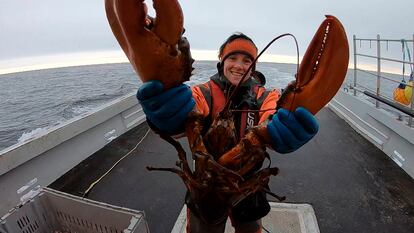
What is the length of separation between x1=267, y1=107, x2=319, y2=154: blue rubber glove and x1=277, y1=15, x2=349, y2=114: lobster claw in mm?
33

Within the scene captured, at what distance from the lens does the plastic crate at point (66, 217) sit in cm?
192

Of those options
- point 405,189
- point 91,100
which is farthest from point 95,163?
point 91,100

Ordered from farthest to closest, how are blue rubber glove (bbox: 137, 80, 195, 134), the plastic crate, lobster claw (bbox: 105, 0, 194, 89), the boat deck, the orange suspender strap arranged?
the boat deck < the plastic crate < the orange suspender strap < blue rubber glove (bbox: 137, 80, 195, 134) < lobster claw (bbox: 105, 0, 194, 89)

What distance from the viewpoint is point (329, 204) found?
314 cm

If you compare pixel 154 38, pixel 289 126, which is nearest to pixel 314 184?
pixel 289 126

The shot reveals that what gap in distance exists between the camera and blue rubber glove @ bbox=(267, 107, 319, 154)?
118 centimetres

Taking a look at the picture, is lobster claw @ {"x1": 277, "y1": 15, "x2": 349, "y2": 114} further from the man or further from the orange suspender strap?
the orange suspender strap

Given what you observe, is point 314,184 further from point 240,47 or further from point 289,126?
point 289,126

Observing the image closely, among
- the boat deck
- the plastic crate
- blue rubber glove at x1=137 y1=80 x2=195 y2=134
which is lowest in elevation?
the boat deck

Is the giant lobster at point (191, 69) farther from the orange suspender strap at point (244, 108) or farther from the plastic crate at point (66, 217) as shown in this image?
the plastic crate at point (66, 217)

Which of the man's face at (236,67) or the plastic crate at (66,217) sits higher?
the man's face at (236,67)

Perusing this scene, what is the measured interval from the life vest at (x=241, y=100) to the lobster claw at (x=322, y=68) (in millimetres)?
542

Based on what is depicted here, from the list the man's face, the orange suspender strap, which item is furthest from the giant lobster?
the man's face

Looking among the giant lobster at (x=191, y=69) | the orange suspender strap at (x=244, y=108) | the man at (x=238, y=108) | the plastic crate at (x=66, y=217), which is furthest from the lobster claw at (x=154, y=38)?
the plastic crate at (x=66, y=217)
